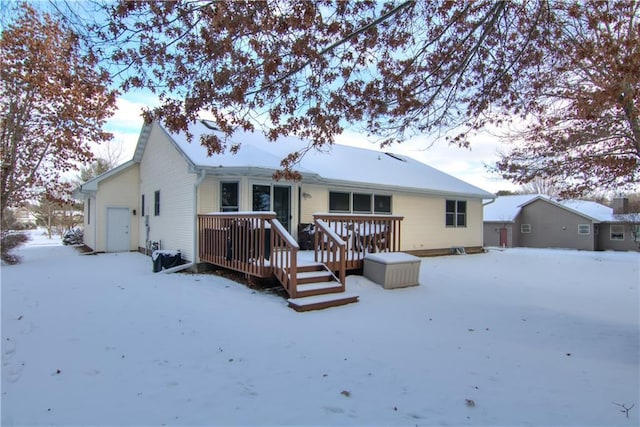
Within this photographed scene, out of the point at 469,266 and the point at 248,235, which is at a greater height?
the point at 248,235

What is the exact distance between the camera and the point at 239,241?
7.45m

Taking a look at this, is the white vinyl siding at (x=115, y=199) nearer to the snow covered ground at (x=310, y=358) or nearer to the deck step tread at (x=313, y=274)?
the snow covered ground at (x=310, y=358)

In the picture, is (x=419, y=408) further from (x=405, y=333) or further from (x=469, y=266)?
(x=469, y=266)

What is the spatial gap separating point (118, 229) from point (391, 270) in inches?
449

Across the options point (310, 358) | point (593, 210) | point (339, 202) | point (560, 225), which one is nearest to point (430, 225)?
point (339, 202)

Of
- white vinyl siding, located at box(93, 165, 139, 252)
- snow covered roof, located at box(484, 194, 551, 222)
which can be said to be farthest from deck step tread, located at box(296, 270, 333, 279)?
snow covered roof, located at box(484, 194, 551, 222)

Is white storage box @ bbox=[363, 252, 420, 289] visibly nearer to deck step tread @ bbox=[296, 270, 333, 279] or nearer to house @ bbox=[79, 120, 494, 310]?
house @ bbox=[79, 120, 494, 310]

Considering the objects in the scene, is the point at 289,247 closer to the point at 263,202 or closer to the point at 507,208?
the point at 263,202

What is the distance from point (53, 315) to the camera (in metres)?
5.19

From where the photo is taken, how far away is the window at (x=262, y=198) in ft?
32.0

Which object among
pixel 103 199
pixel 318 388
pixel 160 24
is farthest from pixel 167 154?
pixel 318 388

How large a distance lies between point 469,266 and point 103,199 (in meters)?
13.6

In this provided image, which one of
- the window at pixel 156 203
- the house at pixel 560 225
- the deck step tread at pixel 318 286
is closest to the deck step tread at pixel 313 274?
the deck step tread at pixel 318 286

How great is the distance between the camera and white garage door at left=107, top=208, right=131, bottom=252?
13734 millimetres
